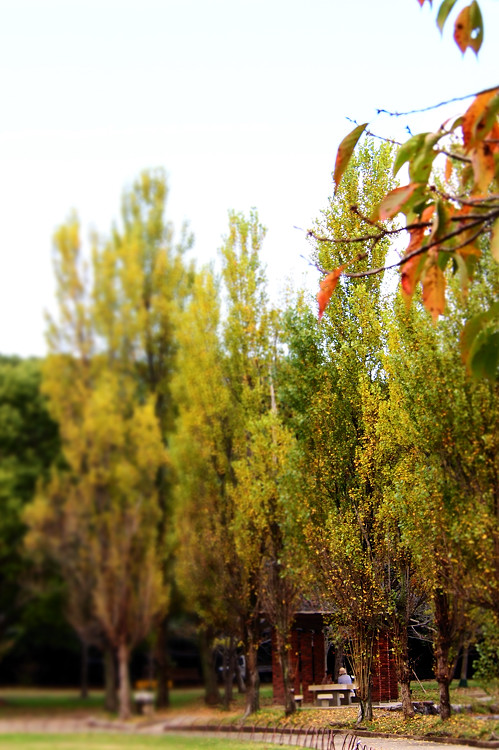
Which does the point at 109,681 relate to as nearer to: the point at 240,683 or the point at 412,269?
the point at 412,269

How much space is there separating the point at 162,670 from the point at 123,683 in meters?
0.45

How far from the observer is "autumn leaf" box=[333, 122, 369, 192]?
102 cm

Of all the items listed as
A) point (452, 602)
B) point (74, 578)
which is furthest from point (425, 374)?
point (74, 578)

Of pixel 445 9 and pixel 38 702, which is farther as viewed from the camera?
pixel 38 702

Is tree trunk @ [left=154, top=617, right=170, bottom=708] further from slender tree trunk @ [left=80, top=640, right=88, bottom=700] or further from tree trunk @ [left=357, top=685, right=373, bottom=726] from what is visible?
tree trunk @ [left=357, top=685, right=373, bottom=726]

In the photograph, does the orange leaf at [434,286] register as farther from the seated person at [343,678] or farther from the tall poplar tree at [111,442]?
the seated person at [343,678]

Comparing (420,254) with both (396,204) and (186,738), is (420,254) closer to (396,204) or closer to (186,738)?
(396,204)

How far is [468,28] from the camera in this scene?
995mm

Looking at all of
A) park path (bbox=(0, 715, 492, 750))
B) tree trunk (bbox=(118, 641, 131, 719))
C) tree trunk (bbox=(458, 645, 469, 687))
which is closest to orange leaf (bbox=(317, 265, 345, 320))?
park path (bbox=(0, 715, 492, 750))

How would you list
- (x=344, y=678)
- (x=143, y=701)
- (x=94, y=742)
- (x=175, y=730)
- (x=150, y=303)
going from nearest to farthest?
(x=94, y=742), (x=143, y=701), (x=175, y=730), (x=150, y=303), (x=344, y=678)

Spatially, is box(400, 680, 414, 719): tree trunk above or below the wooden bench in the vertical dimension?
below

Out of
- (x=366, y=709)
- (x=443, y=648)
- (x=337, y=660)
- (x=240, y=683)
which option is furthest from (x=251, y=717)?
(x=443, y=648)

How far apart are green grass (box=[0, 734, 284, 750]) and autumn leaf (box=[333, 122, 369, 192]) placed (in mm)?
1858

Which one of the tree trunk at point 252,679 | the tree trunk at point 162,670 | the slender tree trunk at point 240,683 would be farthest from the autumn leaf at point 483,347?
the tree trunk at point 252,679
